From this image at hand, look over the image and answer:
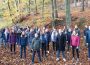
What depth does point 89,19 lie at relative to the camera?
32.8 metres

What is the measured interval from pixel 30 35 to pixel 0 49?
3782 millimetres

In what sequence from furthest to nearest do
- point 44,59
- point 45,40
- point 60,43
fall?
1. point 45,40
2. point 44,59
3. point 60,43

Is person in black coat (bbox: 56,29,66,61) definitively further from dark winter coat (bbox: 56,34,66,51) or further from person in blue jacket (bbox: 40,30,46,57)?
person in blue jacket (bbox: 40,30,46,57)

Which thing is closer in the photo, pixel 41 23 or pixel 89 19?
pixel 89 19

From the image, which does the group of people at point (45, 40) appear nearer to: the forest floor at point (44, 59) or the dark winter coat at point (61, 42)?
the dark winter coat at point (61, 42)

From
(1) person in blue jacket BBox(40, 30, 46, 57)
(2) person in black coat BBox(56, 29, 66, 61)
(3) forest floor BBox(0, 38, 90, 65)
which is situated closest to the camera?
(3) forest floor BBox(0, 38, 90, 65)

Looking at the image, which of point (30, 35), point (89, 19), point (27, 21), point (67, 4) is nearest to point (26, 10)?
point (27, 21)

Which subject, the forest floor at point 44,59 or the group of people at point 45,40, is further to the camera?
the group of people at point 45,40

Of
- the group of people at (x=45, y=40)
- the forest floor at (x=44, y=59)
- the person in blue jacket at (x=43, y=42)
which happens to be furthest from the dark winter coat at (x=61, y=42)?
the person in blue jacket at (x=43, y=42)

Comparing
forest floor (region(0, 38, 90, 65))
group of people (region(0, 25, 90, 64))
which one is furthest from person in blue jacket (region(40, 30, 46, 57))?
forest floor (region(0, 38, 90, 65))

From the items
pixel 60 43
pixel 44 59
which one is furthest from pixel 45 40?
pixel 60 43

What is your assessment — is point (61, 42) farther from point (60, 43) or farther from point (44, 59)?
point (44, 59)

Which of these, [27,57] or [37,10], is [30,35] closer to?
[27,57]

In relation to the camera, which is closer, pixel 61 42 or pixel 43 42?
pixel 61 42
